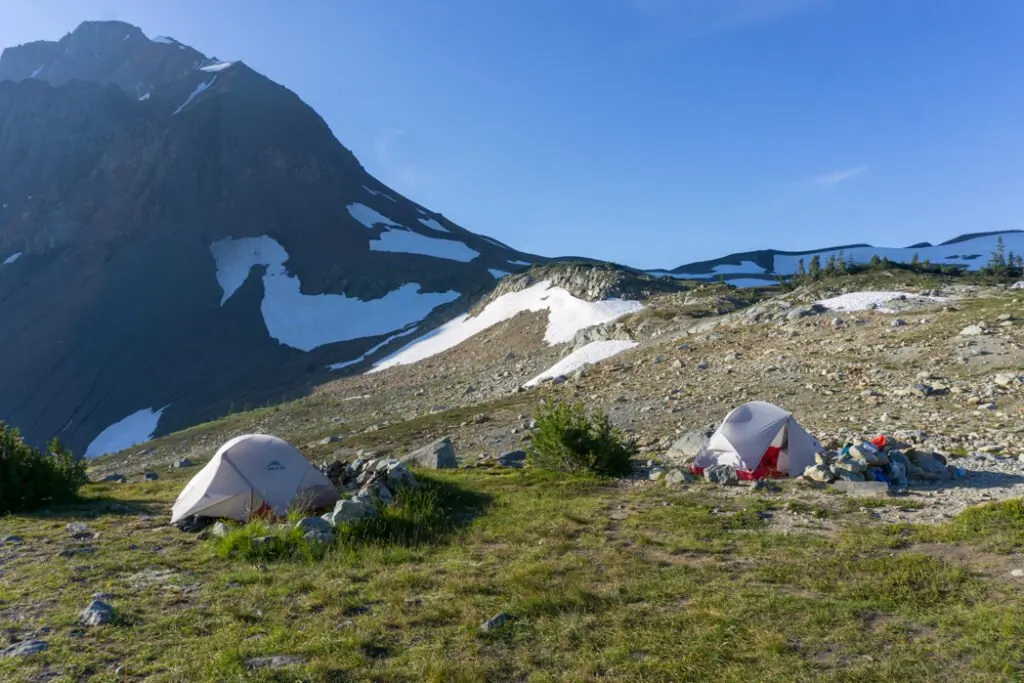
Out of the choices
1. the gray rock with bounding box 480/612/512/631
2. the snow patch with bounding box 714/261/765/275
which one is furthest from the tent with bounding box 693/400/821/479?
the snow patch with bounding box 714/261/765/275

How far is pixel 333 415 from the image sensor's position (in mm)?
37750

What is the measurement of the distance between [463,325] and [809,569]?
176ft

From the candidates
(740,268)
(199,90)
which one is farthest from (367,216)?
(740,268)

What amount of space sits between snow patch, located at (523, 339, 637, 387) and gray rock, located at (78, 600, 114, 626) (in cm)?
2793

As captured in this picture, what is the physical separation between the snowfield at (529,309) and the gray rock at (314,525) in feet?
112

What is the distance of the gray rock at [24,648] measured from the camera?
589 cm

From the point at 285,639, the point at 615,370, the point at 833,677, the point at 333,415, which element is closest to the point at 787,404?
the point at 615,370

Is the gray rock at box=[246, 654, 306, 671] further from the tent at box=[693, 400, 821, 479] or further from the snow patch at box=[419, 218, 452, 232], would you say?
the snow patch at box=[419, 218, 452, 232]

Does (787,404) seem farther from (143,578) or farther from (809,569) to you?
(143,578)

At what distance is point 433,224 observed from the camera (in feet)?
447

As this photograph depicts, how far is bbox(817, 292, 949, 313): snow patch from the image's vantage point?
3081 centimetres

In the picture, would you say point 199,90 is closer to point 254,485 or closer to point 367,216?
point 367,216

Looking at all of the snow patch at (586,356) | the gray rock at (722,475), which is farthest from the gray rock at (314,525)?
the snow patch at (586,356)

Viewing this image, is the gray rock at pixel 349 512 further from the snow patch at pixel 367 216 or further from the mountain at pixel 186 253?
the snow patch at pixel 367 216
